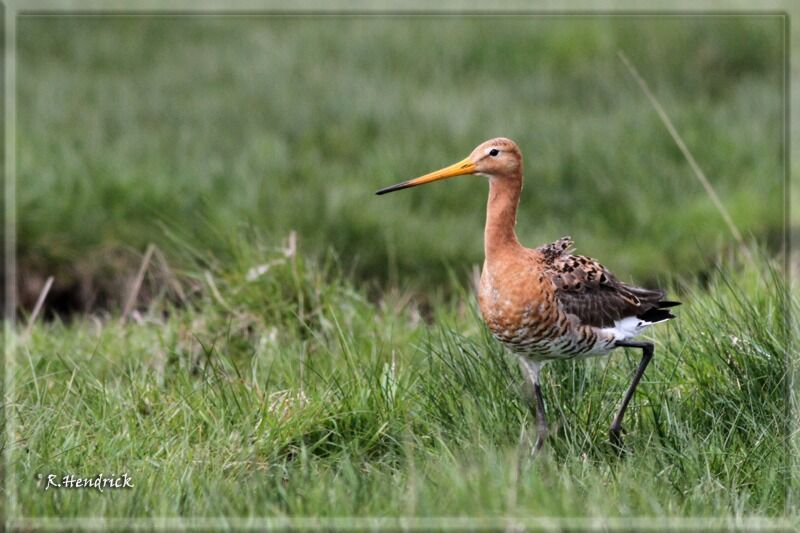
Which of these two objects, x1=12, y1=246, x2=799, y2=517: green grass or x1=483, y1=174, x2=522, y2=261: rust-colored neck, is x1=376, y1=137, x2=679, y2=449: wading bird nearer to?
x1=483, y1=174, x2=522, y2=261: rust-colored neck

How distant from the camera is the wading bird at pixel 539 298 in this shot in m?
4.63

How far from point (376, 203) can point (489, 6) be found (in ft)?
12.3

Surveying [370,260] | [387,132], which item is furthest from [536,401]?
[387,132]

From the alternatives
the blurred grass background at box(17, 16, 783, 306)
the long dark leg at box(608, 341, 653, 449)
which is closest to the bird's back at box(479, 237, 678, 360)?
the long dark leg at box(608, 341, 653, 449)

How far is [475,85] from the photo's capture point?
39.5ft

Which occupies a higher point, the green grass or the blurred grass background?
the blurred grass background

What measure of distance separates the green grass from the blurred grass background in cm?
171

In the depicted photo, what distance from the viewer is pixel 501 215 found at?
15.9 ft

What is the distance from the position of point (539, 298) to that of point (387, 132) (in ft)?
20.8

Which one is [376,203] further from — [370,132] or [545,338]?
[545,338]

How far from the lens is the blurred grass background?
9.13 meters
